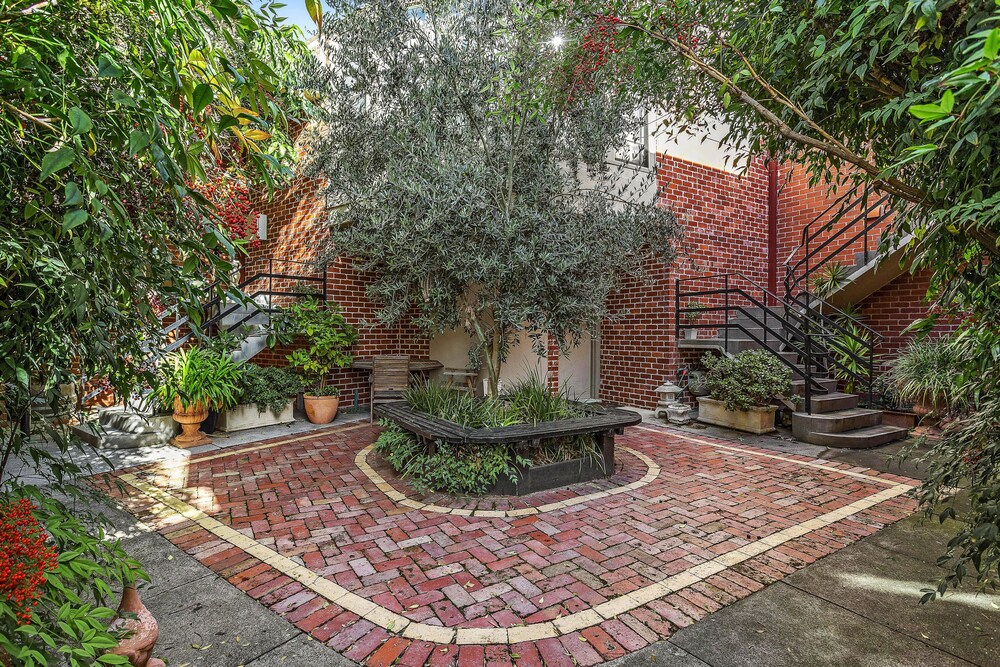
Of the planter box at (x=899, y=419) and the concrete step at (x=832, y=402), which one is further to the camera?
the planter box at (x=899, y=419)

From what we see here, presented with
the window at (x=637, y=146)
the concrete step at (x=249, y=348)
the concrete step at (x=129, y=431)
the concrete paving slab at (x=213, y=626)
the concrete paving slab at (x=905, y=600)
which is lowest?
the concrete paving slab at (x=213, y=626)

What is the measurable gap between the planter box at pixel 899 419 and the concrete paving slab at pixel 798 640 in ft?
17.2

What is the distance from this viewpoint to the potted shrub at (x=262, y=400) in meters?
6.04

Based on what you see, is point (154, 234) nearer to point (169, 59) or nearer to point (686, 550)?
point (169, 59)

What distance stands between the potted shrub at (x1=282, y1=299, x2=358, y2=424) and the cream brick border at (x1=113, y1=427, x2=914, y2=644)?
274 cm

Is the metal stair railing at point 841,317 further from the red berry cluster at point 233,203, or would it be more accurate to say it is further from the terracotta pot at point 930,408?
the red berry cluster at point 233,203

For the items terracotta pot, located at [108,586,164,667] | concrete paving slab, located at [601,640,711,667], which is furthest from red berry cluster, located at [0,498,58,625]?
concrete paving slab, located at [601,640,711,667]

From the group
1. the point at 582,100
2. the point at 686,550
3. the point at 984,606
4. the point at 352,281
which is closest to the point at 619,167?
the point at 582,100

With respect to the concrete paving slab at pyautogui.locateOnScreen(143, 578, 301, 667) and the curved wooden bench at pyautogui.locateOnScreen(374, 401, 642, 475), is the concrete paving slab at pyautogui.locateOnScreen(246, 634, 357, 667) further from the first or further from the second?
the curved wooden bench at pyautogui.locateOnScreen(374, 401, 642, 475)

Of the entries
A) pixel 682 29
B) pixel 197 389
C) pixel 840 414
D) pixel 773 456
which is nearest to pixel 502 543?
pixel 682 29

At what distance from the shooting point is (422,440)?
4.52m

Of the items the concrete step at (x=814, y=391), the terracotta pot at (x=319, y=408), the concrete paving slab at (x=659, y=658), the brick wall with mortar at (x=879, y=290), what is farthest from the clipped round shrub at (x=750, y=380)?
the terracotta pot at (x=319, y=408)

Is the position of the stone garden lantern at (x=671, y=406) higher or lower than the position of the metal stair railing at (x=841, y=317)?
lower

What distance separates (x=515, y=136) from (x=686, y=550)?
4.12 meters
